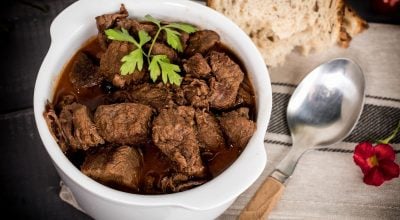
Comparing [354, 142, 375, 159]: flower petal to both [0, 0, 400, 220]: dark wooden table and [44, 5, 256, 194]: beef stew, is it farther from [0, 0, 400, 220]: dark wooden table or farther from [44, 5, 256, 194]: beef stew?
[0, 0, 400, 220]: dark wooden table

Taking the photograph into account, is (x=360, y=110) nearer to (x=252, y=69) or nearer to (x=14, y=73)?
(x=252, y=69)

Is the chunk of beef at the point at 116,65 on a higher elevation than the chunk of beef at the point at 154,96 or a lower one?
higher

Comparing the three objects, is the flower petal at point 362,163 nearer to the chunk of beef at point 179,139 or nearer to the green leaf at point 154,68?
the chunk of beef at point 179,139

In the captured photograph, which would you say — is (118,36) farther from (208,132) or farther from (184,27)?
(208,132)

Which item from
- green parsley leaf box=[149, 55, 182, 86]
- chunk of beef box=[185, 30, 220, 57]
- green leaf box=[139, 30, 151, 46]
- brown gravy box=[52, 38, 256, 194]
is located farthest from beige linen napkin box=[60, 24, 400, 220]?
green leaf box=[139, 30, 151, 46]

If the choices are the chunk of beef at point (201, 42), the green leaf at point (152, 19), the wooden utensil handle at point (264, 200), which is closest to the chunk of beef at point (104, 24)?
the green leaf at point (152, 19)

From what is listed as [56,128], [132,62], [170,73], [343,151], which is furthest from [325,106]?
[56,128]
